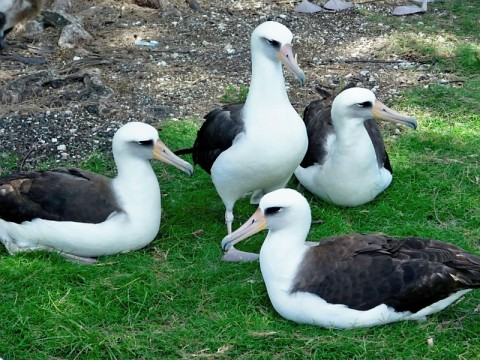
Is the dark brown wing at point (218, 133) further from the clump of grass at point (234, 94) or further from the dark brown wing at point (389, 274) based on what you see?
the clump of grass at point (234, 94)

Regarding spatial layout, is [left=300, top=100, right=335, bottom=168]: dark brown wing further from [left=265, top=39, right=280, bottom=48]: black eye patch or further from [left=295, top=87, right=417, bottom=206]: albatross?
[left=265, top=39, right=280, bottom=48]: black eye patch

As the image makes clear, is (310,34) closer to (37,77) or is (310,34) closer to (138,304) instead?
(37,77)

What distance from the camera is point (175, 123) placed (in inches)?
286

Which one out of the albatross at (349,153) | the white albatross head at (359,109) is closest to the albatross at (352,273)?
the albatross at (349,153)

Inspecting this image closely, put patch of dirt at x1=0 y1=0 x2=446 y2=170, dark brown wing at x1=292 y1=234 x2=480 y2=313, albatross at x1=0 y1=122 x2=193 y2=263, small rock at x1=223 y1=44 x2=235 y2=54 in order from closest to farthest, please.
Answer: dark brown wing at x1=292 y1=234 x2=480 y2=313, albatross at x1=0 y1=122 x2=193 y2=263, patch of dirt at x1=0 y1=0 x2=446 y2=170, small rock at x1=223 y1=44 x2=235 y2=54

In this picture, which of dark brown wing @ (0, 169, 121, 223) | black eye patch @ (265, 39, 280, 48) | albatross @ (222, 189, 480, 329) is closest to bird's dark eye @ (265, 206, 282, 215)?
albatross @ (222, 189, 480, 329)

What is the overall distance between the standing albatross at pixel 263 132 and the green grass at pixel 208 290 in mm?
438

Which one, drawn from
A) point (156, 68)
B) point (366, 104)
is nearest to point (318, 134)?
point (366, 104)

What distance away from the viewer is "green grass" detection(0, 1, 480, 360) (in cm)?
460

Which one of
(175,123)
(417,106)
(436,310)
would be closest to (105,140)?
(175,123)

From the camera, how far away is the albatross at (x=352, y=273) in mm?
4582

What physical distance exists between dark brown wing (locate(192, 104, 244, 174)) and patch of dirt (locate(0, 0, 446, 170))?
1.32 meters

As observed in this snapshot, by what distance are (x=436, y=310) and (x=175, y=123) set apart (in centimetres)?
327

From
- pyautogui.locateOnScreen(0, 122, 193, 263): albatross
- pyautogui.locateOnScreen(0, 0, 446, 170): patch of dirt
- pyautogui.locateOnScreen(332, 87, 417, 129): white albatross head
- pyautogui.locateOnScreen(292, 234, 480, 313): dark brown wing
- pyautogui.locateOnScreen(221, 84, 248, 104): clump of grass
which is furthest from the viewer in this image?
pyautogui.locateOnScreen(221, 84, 248, 104): clump of grass
